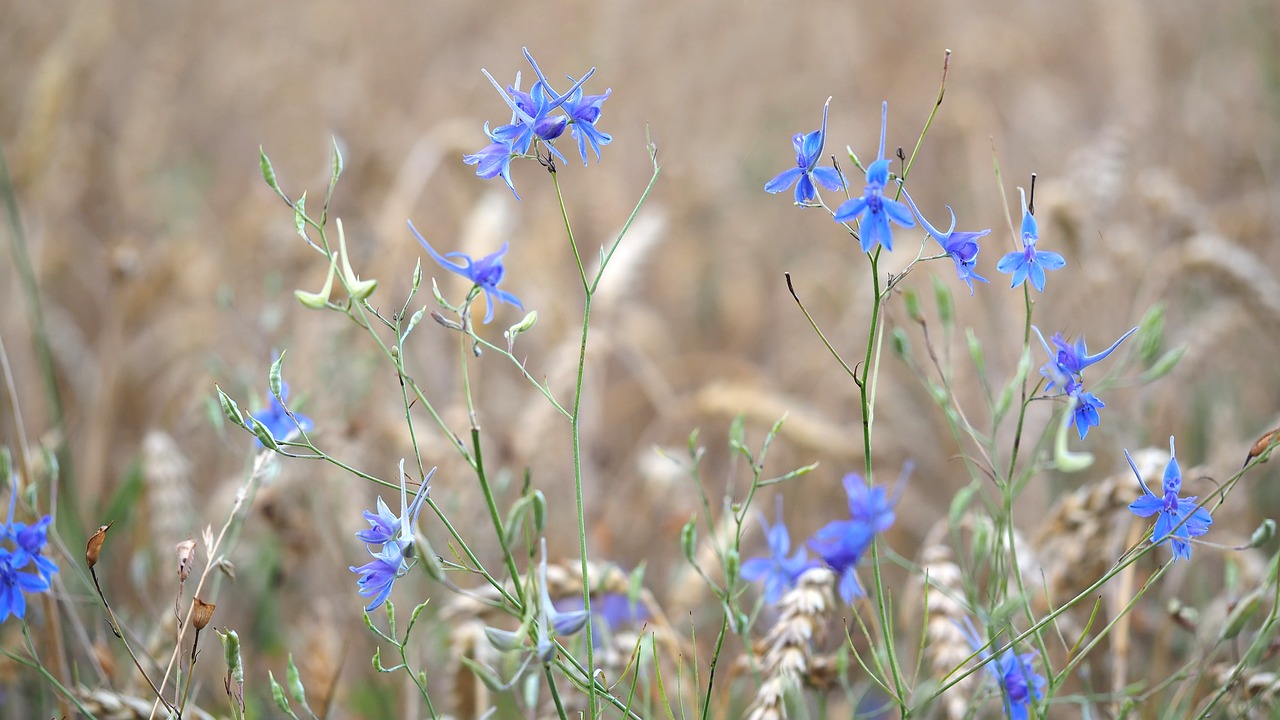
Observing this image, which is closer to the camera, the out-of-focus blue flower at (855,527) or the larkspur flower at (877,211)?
the larkspur flower at (877,211)

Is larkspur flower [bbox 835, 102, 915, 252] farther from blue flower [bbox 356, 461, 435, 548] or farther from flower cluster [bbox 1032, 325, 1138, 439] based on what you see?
blue flower [bbox 356, 461, 435, 548]

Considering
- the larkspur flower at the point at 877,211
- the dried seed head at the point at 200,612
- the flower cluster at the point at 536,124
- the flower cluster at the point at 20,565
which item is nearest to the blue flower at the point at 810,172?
the larkspur flower at the point at 877,211

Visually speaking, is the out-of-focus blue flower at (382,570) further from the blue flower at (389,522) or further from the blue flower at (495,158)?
the blue flower at (495,158)

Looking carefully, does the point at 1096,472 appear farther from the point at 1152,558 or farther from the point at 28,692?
the point at 28,692

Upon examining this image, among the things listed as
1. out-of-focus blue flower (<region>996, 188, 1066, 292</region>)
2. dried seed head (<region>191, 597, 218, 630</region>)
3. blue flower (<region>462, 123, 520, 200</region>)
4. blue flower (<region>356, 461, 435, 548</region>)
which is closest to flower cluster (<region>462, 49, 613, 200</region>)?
blue flower (<region>462, 123, 520, 200</region>)

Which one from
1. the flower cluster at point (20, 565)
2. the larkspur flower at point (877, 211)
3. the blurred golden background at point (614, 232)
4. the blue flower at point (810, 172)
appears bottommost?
the flower cluster at point (20, 565)
